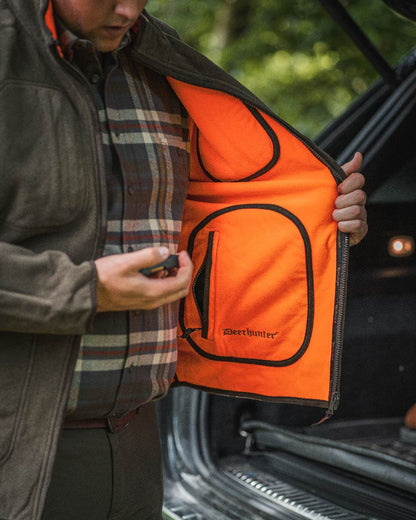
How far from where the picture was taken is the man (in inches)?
50.9

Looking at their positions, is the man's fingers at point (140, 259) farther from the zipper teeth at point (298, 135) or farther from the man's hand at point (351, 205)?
the man's hand at point (351, 205)

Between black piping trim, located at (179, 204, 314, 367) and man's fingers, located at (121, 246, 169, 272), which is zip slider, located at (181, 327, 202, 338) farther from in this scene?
man's fingers, located at (121, 246, 169, 272)

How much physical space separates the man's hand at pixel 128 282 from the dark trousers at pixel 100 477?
1.08ft

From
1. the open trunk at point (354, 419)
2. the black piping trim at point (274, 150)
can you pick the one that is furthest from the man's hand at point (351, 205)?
the open trunk at point (354, 419)

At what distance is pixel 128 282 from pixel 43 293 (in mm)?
145

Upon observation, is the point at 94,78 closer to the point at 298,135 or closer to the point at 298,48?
the point at 298,135

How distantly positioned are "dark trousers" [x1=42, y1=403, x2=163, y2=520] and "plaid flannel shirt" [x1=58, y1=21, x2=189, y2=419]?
2.6 inches

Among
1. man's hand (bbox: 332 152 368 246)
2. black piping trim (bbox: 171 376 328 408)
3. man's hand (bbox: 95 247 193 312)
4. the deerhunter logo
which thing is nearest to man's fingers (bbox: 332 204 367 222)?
man's hand (bbox: 332 152 368 246)

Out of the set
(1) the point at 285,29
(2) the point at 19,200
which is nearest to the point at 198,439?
(2) the point at 19,200

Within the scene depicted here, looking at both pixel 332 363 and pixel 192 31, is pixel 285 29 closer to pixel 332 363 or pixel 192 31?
pixel 192 31

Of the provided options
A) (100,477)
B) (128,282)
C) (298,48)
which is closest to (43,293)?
(128,282)

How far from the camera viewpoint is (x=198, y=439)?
2908 millimetres

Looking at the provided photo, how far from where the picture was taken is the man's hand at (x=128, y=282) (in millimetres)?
1279

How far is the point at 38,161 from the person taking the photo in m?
1.36
